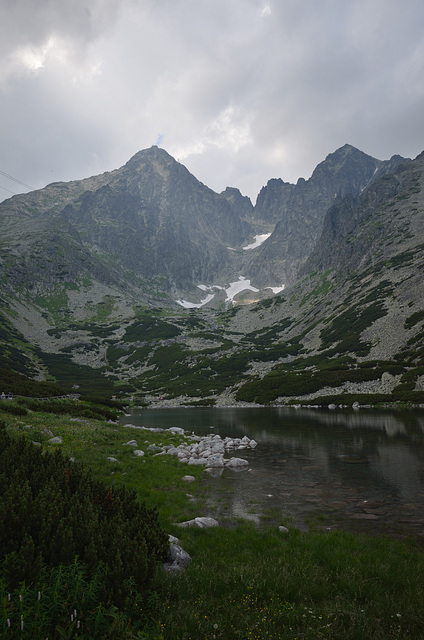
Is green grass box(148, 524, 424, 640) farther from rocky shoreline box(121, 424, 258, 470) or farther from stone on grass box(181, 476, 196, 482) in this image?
rocky shoreline box(121, 424, 258, 470)

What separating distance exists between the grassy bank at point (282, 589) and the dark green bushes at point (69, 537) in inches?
17.0

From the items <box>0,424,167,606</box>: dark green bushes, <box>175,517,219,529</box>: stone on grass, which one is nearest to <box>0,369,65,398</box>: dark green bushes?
<box>175,517,219,529</box>: stone on grass

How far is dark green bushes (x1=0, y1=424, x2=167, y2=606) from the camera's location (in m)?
4.71

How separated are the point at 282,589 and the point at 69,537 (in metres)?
4.57

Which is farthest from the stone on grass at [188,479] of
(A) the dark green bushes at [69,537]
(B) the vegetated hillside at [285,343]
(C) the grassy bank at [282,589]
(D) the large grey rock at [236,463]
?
(B) the vegetated hillside at [285,343]

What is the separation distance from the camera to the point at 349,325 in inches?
4289

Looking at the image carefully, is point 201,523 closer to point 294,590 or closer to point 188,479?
point 294,590

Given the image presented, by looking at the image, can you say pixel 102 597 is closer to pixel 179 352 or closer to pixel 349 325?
pixel 349 325

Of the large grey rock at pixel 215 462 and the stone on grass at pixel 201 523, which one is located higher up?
the stone on grass at pixel 201 523

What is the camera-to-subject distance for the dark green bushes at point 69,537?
186 inches

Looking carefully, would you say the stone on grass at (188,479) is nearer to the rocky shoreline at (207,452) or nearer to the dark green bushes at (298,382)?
the rocky shoreline at (207,452)

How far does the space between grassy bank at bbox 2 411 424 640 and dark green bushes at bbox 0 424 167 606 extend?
1.41ft

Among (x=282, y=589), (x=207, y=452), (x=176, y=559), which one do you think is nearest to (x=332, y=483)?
(x=207, y=452)

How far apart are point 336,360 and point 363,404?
1262 inches
